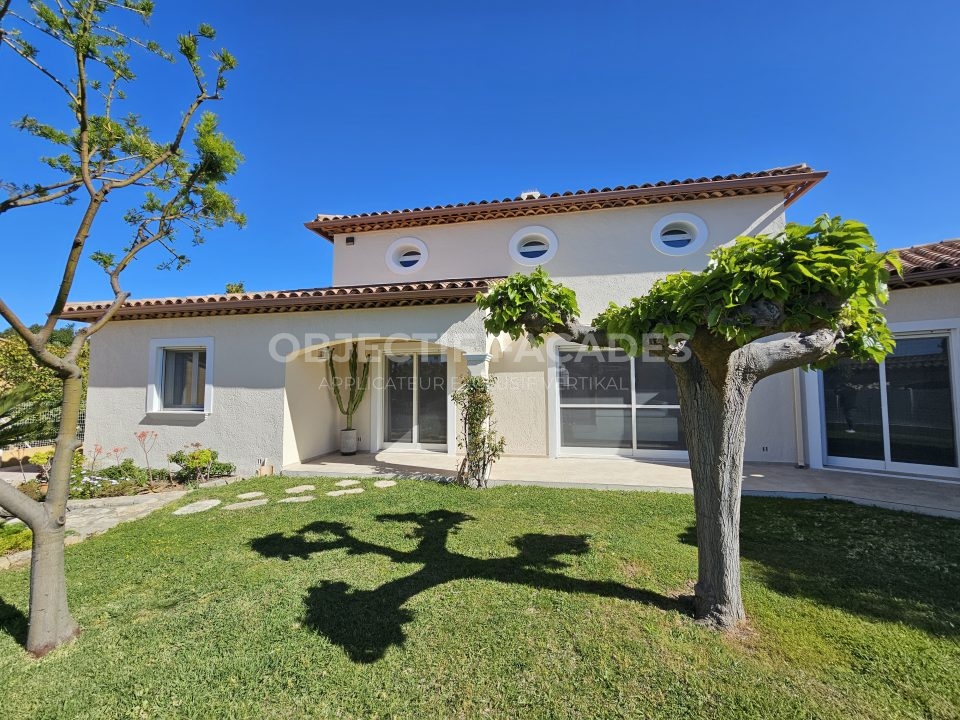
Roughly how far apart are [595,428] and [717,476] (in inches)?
289

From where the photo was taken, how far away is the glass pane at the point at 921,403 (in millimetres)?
7816

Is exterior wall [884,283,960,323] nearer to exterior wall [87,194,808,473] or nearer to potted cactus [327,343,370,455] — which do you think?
exterior wall [87,194,808,473]

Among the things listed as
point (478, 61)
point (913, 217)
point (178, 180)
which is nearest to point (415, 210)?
point (478, 61)

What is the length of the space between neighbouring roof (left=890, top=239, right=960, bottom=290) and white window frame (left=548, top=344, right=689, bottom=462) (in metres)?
4.97

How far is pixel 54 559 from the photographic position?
11.0 feet

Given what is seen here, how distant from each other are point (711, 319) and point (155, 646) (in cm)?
525

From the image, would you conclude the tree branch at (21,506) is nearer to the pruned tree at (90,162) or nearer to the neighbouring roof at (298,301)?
the pruned tree at (90,162)

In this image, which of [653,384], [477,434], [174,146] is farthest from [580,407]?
[174,146]

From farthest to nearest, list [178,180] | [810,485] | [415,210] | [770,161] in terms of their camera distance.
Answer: [415,210], [770,161], [810,485], [178,180]

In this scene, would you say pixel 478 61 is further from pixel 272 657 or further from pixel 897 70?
pixel 272 657

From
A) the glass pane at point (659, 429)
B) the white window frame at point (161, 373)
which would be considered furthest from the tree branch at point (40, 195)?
the glass pane at point (659, 429)

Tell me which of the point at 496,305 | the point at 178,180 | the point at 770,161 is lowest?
the point at 496,305

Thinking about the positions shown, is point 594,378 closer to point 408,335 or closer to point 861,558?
point 408,335

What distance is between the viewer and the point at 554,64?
9.53 m
